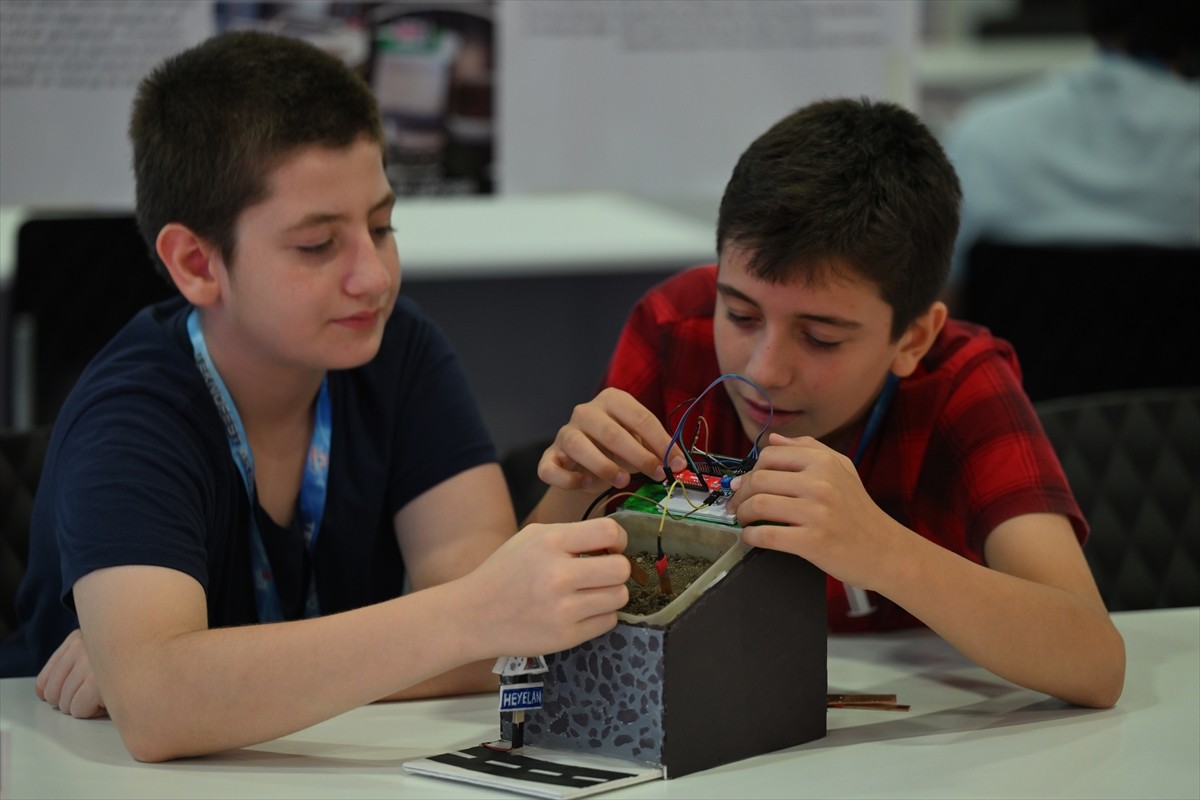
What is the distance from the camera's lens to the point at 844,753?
137cm

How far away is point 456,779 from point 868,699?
449mm

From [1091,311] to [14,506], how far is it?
2.30 meters

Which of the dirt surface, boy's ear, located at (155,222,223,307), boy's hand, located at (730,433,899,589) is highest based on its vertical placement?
Result: boy's ear, located at (155,222,223,307)

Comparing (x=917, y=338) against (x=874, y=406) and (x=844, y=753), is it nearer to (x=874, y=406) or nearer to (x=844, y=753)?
(x=874, y=406)

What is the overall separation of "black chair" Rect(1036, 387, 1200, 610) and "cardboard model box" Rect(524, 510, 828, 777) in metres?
0.91

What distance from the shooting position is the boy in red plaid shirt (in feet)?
4.86

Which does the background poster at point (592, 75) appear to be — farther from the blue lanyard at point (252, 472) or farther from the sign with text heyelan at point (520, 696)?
the sign with text heyelan at point (520, 696)

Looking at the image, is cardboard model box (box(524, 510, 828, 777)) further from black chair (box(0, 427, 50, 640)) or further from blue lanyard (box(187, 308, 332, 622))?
black chair (box(0, 427, 50, 640))

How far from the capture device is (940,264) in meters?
1.78

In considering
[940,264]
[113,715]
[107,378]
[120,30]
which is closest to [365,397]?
[107,378]

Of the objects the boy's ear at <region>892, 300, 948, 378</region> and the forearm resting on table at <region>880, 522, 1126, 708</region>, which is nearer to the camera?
the forearm resting on table at <region>880, 522, 1126, 708</region>

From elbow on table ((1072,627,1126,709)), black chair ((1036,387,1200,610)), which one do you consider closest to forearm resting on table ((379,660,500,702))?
elbow on table ((1072,627,1126,709))

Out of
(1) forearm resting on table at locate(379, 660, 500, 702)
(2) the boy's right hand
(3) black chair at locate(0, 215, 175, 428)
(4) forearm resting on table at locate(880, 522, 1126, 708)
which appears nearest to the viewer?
(2) the boy's right hand

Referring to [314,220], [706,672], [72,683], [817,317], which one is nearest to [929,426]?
[817,317]
